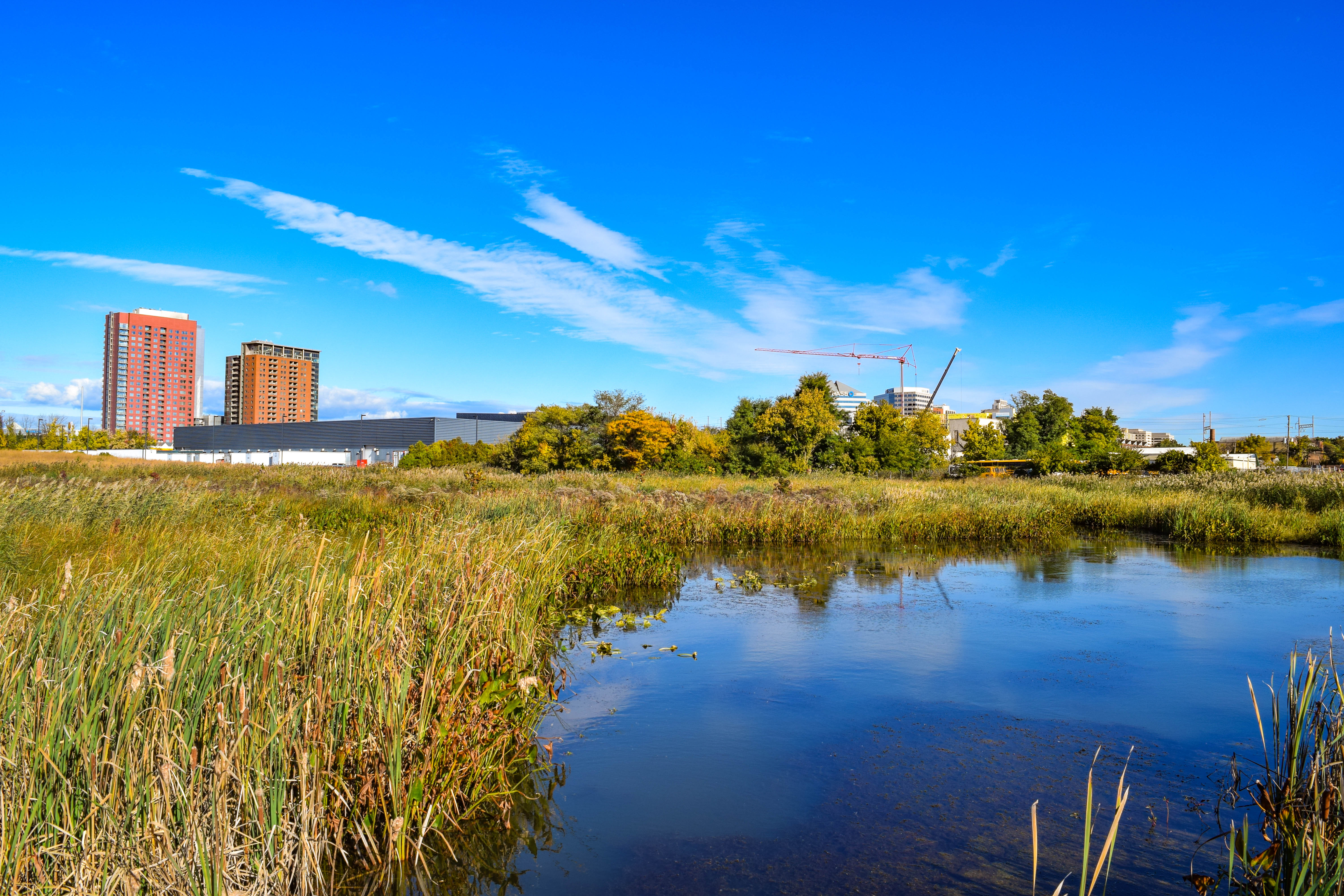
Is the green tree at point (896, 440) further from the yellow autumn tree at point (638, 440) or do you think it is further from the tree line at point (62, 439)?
the tree line at point (62, 439)

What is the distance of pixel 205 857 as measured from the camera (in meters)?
2.55

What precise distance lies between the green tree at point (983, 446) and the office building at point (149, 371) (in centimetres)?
15673

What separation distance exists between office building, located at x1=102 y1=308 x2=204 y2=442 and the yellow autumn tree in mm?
150986

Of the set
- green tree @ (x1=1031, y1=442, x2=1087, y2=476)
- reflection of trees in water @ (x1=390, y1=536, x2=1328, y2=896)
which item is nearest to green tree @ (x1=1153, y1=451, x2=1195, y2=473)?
green tree @ (x1=1031, y1=442, x2=1087, y2=476)

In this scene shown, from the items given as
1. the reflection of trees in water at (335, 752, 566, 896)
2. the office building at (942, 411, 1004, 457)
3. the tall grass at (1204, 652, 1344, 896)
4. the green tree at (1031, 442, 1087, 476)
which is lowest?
the reflection of trees in water at (335, 752, 566, 896)

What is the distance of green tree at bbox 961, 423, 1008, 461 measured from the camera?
52219 millimetres

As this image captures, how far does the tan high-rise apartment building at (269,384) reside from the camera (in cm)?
15362

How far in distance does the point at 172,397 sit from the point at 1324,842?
183074 millimetres

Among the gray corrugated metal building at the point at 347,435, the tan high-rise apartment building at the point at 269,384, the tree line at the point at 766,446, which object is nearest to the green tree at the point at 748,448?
the tree line at the point at 766,446

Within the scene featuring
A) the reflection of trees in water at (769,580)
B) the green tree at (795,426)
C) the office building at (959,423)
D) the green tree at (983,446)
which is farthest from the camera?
the office building at (959,423)

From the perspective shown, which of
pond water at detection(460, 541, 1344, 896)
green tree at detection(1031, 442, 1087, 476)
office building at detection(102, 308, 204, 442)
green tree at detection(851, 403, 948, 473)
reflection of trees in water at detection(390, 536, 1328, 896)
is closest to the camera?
reflection of trees in water at detection(390, 536, 1328, 896)

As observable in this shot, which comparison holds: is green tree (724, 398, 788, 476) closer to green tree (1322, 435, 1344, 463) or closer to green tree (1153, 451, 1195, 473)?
green tree (1153, 451, 1195, 473)

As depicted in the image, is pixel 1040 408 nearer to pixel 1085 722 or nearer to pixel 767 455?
pixel 767 455

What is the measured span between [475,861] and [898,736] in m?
3.22
